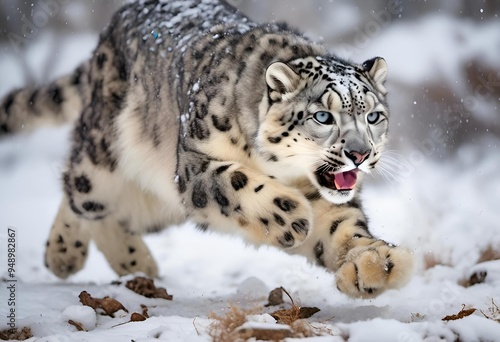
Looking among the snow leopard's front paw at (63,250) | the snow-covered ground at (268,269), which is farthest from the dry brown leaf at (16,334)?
the snow leopard's front paw at (63,250)

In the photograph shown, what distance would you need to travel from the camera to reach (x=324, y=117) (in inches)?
148

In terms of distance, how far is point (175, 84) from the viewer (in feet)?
15.7

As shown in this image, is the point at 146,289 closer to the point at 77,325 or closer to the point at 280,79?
the point at 77,325

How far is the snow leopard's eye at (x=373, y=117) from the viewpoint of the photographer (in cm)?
388

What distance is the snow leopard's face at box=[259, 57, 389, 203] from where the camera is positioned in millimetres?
3695

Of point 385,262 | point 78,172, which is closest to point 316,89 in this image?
point 385,262

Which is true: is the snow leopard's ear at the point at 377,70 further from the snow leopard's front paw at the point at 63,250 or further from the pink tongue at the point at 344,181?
the snow leopard's front paw at the point at 63,250

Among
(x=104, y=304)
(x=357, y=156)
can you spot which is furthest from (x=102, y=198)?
(x=357, y=156)

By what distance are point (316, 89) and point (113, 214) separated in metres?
2.26

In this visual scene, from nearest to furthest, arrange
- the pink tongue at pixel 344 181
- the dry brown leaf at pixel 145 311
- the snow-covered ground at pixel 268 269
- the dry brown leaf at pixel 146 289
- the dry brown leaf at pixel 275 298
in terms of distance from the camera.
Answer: the snow-covered ground at pixel 268 269
the pink tongue at pixel 344 181
the dry brown leaf at pixel 145 311
the dry brown leaf at pixel 275 298
the dry brown leaf at pixel 146 289

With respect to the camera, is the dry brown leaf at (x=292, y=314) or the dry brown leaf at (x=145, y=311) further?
the dry brown leaf at (x=145, y=311)

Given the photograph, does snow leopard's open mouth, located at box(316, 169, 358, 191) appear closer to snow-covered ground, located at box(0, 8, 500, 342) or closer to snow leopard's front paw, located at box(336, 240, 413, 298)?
snow leopard's front paw, located at box(336, 240, 413, 298)

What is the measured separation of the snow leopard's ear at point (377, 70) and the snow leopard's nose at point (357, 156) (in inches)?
27.1

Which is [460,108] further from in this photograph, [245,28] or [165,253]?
[245,28]
